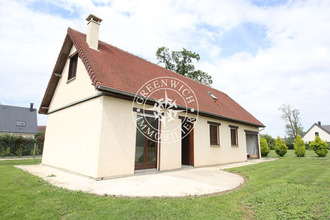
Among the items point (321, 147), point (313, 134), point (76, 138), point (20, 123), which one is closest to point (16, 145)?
point (20, 123)

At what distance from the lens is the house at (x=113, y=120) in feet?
21.3

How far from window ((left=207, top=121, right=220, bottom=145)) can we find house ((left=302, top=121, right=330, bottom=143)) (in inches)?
1874

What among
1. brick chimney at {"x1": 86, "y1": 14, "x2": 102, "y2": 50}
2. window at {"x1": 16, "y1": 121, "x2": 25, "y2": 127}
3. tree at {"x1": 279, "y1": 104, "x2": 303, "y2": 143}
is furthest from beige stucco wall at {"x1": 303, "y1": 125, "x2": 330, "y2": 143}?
window at {"x1": 16, "y1": 121, "x2": 25, "y2": 127}

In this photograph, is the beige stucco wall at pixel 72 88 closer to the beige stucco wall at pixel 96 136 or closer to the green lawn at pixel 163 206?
the beige stucco wall at pixel 96 136

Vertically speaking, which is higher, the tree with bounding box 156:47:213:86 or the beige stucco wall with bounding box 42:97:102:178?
the tree with bounding box 156:47:213:86

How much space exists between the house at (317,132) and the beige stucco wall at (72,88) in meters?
55.5

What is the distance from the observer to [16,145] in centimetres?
1769

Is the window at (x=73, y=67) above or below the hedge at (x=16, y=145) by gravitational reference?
above

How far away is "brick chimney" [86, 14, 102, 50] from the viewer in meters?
8.89

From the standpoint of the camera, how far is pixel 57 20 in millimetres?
8367

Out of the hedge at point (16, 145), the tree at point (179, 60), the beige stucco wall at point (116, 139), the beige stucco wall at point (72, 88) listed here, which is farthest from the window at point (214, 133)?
Answer: the hedge at point (16, 145)

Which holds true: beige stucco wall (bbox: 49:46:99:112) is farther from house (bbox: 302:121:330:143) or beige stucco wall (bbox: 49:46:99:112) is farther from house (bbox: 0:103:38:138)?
house (bbox: 302:121:330:143)

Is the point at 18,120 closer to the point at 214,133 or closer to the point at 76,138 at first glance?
the point at 76,138

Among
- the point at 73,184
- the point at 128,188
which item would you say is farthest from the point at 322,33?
the point at 73,184
